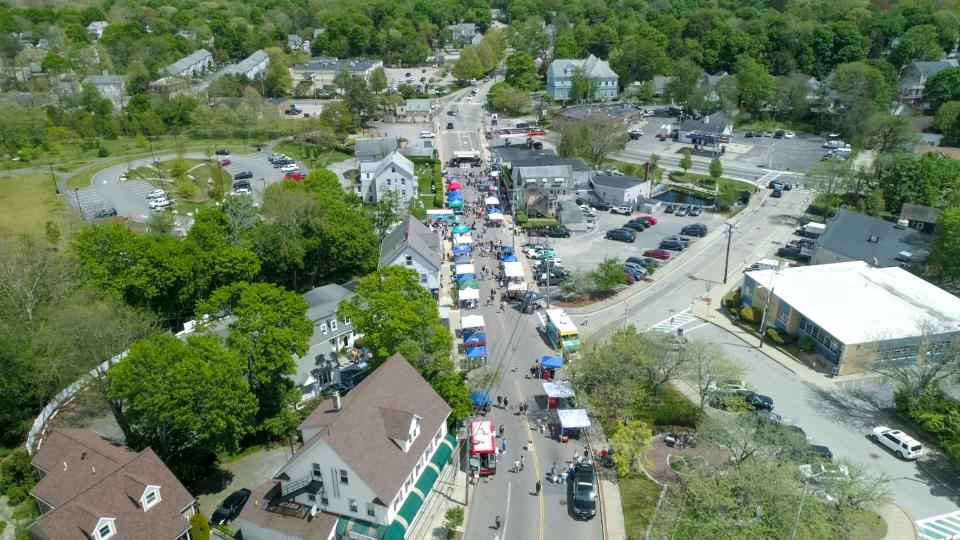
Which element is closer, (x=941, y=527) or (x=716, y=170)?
(x=941, y=527)

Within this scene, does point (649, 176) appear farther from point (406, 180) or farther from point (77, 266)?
point (77, 266)

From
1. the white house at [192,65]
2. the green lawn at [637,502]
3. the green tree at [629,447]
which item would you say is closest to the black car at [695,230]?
the green tree at [629,447]

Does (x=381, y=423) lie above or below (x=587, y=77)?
below

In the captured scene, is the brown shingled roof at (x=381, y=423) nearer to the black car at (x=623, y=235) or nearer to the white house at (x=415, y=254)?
the white house at (x=415, y=254)

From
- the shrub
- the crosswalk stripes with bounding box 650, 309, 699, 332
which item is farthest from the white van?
the shrub

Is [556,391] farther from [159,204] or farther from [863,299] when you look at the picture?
[159,204]

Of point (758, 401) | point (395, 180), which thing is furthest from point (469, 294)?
point (395, 180)
